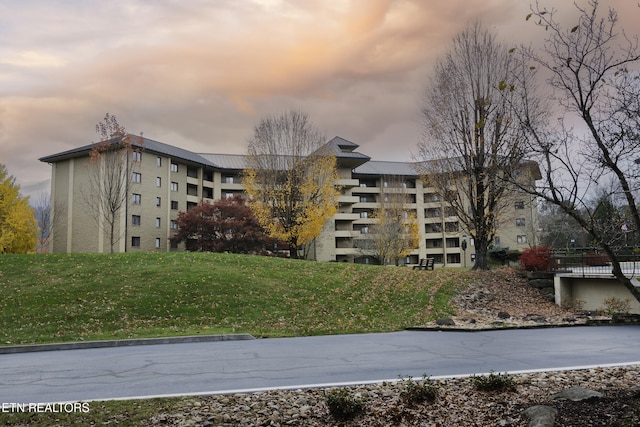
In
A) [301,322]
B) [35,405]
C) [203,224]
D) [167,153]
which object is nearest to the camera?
[35,405]

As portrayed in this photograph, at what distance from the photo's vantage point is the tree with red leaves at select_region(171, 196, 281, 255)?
1725 inches

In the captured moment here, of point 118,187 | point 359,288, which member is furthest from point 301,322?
point 118,187

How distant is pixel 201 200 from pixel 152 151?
28.4ft

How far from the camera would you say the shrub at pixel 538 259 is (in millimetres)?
→ 25159

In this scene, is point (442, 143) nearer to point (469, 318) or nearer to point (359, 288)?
point (359, 288)

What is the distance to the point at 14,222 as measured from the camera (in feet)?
141

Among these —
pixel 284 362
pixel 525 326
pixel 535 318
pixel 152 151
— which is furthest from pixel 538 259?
pixel 152 151

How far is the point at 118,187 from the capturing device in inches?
1342

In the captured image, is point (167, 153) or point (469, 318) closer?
point (469, 318)

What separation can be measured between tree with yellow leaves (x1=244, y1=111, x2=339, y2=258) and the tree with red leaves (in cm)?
211

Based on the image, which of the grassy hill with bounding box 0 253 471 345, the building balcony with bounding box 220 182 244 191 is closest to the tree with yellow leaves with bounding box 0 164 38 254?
the grassy hill with bounding box 0 253 471 345

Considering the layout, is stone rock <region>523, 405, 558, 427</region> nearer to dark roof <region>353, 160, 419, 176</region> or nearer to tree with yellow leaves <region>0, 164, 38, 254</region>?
tree with yellow leaves <region>0, 164, 38, 254</region>

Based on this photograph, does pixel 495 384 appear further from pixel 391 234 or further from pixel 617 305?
pixel 391 234

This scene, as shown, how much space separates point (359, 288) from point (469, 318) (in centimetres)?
615
